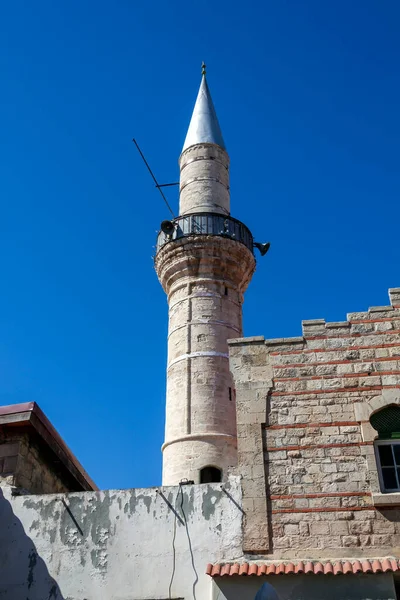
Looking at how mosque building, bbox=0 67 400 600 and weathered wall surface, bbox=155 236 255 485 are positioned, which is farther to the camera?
weathered wall surface, bbox=155 236 255 485

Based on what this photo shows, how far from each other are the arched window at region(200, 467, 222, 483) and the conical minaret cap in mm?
8989

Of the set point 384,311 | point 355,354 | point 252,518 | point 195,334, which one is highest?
point 195,334

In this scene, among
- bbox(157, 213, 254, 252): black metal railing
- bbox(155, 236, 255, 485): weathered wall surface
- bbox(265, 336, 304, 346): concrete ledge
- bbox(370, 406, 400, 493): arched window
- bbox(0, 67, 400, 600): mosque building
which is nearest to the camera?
bbox(0, 67, 400, 600): mosque building

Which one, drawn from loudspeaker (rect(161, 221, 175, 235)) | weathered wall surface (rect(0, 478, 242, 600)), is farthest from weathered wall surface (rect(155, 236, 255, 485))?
weathered wall surface (rect(0, 478, 242, 600))

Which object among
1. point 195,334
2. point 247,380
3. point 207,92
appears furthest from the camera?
point 207,92

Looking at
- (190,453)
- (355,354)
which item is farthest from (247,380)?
(190,453)

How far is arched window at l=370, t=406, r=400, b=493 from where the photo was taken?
885 cm

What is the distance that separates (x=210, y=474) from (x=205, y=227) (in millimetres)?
6039

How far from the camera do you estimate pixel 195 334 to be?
15211 millimetres

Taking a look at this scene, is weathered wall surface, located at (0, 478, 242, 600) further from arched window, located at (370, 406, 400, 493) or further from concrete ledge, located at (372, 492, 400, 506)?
arched window, located at (370, 406, 400, 493)

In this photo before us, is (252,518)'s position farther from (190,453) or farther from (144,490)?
(190,453)

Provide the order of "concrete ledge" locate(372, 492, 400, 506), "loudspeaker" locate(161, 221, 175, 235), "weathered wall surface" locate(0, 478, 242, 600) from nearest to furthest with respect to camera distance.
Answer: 1. "concrete ledge" locate(372, 492, 400, 506)
2. "weathered wall surface" locate(0, 478, 242, 600)
3. "loudspeaker" locate(161, 221, 175, 235)

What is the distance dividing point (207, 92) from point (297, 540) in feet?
50.1

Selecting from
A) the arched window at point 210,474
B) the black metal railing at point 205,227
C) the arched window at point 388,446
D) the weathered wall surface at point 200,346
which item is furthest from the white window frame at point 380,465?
the black metal railing at point 205,227
